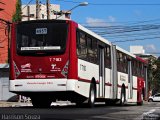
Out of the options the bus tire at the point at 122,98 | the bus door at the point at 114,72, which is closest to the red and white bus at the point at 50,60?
the bus door at the point at 114,72

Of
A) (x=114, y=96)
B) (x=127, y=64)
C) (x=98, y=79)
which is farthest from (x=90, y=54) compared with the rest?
(x=127, y=64)

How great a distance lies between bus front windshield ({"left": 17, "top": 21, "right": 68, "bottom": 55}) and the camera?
19469 mm

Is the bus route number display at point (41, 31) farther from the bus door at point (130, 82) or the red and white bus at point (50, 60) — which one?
the bus door at point (130, 82)

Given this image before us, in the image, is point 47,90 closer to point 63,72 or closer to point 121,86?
point 63,72

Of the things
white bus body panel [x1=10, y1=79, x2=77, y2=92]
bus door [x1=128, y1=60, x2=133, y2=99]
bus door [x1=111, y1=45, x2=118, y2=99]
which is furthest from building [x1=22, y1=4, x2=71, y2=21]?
white bus body panel [x1=10, y1=79, x2=77, y2=92]

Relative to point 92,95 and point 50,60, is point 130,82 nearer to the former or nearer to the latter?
point 92,95

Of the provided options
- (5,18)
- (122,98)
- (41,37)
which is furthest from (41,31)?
(5,18)

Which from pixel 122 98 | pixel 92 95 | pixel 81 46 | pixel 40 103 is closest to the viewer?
pixel 81 46

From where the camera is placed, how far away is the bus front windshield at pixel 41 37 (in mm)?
19469

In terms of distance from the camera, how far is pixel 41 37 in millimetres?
19609

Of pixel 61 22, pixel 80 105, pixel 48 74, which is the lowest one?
pixel 80 105

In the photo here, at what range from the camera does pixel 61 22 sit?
777 inches

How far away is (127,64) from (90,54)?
30.7ft

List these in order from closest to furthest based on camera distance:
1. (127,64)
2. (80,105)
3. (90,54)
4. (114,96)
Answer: (90,54)
(80,105)
(114,96)
(127,64)
